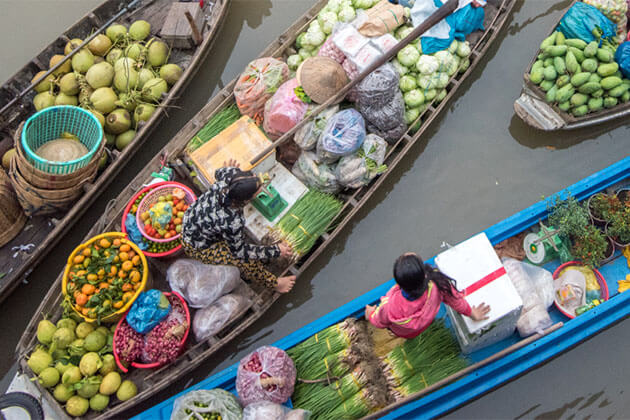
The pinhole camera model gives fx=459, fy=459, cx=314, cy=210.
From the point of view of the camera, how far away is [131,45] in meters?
5.27

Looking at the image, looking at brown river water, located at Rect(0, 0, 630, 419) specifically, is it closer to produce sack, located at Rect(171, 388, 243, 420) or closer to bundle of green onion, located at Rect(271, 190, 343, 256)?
bundle of green onion, located at Rect(271, 190, 343, 256)

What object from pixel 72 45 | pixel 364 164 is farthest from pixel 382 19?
pixel 72 45

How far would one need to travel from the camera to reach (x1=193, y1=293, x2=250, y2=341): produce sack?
4.11 m

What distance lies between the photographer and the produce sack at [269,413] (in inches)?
142

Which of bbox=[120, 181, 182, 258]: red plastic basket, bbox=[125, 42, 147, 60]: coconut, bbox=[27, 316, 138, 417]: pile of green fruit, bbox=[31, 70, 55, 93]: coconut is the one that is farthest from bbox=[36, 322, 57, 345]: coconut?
bbox=[125, 42, 147, 60]: coconut

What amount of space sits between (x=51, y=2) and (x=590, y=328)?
753 cm

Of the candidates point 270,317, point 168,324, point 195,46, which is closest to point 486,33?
point 195,46

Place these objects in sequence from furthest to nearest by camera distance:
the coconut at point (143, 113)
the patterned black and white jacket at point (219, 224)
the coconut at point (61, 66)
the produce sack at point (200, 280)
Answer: the coconut at point (61, 66), the coconut at point (143, 113), the produce sack at point (200, 280), the patterned black and white jacket at point (219, 224)

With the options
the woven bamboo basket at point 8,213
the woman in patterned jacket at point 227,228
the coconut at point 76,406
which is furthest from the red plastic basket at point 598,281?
the woven bamboo basket at point 8,213

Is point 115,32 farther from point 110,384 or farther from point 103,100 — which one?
point 110,384

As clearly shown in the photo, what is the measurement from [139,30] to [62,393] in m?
3.97

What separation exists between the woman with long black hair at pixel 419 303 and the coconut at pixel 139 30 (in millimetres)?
4203

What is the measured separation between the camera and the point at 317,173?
14.9 ft

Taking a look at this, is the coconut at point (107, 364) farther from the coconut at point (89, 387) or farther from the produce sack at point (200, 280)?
the produce sack at point (200, 280)
